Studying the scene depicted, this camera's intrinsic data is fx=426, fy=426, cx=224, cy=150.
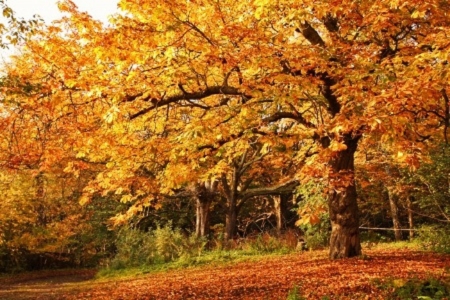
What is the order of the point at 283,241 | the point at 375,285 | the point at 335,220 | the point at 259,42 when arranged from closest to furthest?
the point at 375,285 → the point at 259,42 → the point at 335,220 → the point at 283,241

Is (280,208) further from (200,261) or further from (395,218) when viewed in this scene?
(200,261)

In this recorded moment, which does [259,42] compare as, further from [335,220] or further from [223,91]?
[335,220]

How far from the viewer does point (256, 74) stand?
10289mm

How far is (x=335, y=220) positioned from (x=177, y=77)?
6.02 m

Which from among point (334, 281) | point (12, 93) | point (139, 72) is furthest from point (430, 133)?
point (12, 93)

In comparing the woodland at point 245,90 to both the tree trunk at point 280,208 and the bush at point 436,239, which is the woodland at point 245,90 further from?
the tree trunk at point 280,208

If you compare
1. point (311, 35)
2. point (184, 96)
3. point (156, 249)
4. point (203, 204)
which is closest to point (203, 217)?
point (203, 204)

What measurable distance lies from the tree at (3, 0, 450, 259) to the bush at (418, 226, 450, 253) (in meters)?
3.23

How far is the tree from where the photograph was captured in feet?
24.7

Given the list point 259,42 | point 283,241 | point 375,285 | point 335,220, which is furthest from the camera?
point 283,241

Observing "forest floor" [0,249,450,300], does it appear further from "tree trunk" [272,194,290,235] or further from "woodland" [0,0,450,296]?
"tree trunk" [272,194,290,235]

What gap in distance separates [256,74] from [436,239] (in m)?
8.26

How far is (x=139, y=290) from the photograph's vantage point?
11.2 metres

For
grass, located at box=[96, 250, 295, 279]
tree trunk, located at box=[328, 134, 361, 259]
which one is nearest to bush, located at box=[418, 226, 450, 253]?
tree trunk, located at box=[328, 134, 361, 259]
